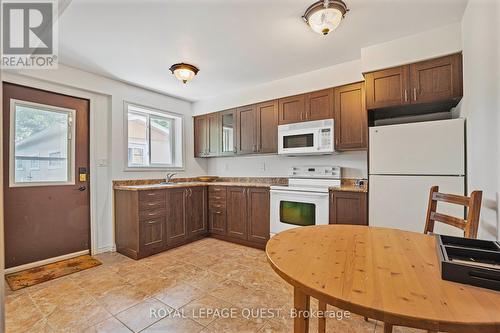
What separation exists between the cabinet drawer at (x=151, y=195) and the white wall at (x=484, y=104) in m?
3.32

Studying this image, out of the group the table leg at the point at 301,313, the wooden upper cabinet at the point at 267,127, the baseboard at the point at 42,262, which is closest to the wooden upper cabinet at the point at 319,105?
the wooden upper cabinet at the point at 267,127

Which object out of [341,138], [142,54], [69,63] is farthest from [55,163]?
[341,138]

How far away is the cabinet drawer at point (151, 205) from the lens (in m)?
3.14

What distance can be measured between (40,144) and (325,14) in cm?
343

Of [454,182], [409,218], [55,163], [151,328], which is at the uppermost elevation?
[55,163]

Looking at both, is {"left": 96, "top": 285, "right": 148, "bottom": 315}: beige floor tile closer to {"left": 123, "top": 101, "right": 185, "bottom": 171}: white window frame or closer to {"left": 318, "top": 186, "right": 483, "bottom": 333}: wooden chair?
{"left": 318, "top": 186, "right": 483, "bottom": 333}: wooden chair

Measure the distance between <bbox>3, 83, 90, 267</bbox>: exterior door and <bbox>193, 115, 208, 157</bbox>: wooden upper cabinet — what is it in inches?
71.5

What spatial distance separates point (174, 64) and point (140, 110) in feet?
4.32

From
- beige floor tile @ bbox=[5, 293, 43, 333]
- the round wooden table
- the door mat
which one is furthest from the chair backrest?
the door mat

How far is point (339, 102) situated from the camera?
307 centimetres

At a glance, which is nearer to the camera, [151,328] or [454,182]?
[151,328]

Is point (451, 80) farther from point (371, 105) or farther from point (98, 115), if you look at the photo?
point (98, 115)

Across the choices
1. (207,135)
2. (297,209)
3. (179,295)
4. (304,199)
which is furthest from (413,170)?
(207,135)

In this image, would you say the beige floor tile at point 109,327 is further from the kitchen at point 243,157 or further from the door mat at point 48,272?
the door mat at point 48,272
